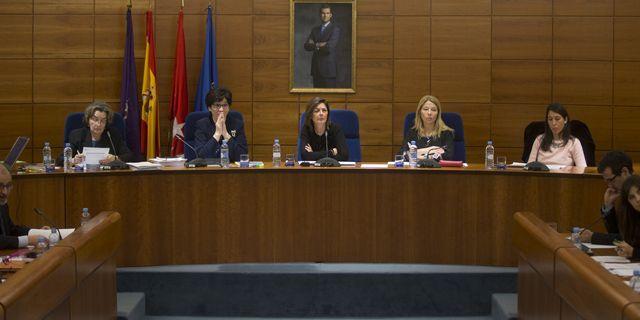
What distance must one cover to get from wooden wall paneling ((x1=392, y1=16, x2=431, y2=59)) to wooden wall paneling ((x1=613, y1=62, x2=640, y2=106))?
1.83 m

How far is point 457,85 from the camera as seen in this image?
8852 millimetres

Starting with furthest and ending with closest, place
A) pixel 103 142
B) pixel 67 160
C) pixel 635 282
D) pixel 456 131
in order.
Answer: pixel 456 131, pixel 103 142, pixel 67 160, pixel 635 282

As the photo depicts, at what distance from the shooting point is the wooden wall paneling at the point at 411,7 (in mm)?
8812

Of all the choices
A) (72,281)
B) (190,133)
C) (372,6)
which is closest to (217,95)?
(190,133)

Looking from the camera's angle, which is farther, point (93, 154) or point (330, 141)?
point (330, 141)

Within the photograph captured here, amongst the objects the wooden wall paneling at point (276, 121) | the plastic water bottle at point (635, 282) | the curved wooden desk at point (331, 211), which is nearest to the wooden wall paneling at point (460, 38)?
the wooden wall paneling at point (276, 121)

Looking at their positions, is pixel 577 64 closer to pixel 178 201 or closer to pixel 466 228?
pixel 466 228

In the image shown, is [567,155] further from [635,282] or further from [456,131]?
[635,282]

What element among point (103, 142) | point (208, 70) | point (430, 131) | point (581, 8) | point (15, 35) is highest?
point (581, 8)

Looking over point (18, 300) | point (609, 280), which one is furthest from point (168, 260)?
point (609, 280)

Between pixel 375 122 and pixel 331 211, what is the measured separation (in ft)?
10.4

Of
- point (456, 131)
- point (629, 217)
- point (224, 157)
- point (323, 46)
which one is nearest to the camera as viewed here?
point (629, 217)

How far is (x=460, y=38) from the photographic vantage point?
8.84 metres

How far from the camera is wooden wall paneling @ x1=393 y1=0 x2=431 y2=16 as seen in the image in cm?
881
